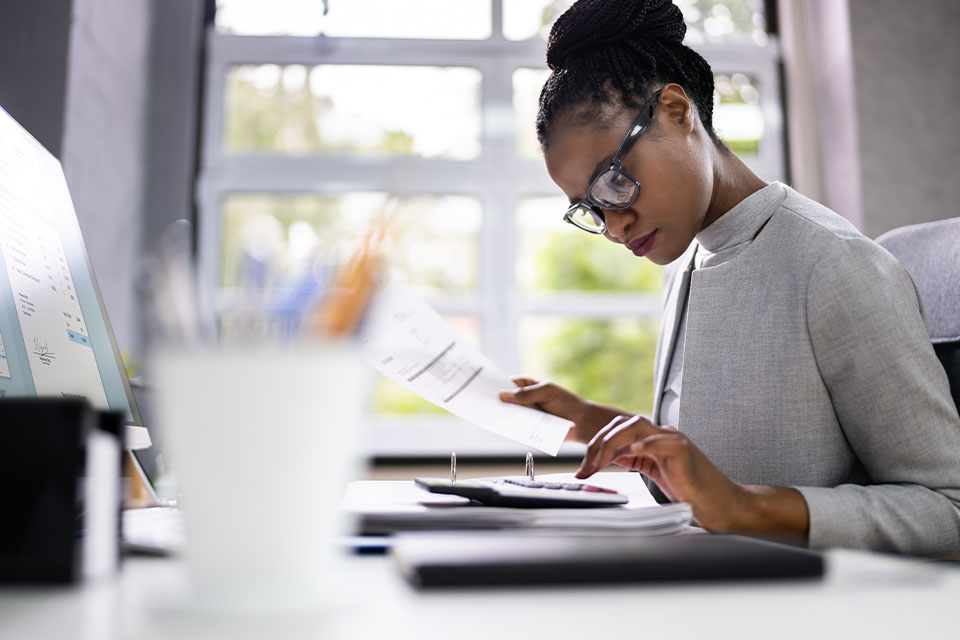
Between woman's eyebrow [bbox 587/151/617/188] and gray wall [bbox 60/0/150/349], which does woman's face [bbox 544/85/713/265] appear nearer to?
woman's eyebrow [bbox 587/151/617/188]

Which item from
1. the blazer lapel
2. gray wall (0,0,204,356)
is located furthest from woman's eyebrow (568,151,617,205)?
gray wall (0,0,204,356)

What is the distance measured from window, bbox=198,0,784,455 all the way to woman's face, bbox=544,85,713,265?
1.89 metres

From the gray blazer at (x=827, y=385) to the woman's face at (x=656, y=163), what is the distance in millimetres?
106

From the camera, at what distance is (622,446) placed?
0.74 metres

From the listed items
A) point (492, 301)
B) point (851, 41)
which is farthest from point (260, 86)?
point (851, 41)

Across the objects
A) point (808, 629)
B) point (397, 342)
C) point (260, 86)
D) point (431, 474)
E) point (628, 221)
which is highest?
point (260, 86)

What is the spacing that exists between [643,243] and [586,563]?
3.01ft

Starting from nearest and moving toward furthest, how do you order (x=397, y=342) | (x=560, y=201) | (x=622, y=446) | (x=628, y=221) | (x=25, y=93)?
(x=622, y=446), (x=397, y=342), (x=628, y=221), (x=25, y=93), (x=560, y=201)

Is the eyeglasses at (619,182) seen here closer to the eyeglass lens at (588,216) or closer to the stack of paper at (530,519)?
the eyeglass lens at (588,216)

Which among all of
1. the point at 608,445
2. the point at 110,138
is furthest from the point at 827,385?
the point at 110,138

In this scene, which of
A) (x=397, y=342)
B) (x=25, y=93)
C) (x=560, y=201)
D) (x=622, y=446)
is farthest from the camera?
(x=560, y=201)

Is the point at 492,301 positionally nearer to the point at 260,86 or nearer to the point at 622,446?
the point at 260,86

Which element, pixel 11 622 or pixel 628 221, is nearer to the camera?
pixel 11 622

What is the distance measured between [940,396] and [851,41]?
259cm
